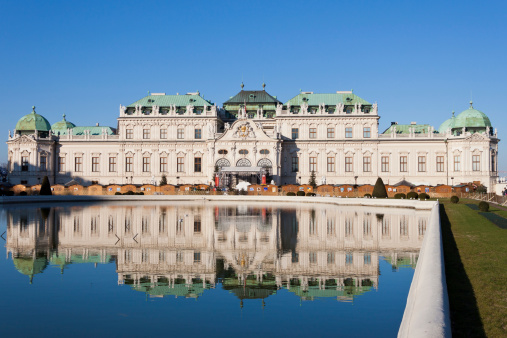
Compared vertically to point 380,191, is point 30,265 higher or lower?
lower

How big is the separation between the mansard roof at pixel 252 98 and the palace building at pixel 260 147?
385 cm

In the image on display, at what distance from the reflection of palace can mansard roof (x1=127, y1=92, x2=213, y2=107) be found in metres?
56.2

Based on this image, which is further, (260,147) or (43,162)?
(43,162)

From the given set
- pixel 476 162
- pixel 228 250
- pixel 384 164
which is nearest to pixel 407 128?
pixel 384 164

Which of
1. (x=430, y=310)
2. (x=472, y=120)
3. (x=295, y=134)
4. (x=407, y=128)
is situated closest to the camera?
(x=430, y=310)

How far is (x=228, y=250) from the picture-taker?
78.7 feet

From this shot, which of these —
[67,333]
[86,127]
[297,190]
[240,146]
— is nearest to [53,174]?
[86,127]

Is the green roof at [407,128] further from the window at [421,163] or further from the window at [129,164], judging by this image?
the window at [129,164]

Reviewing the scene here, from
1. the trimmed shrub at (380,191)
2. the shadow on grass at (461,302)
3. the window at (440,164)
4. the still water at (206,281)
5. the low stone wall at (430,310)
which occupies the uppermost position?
the window at (440,164)

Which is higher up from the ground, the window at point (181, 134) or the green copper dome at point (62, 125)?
the green copper dome at point (62, 125)

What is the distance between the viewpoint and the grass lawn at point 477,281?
9.31 metres

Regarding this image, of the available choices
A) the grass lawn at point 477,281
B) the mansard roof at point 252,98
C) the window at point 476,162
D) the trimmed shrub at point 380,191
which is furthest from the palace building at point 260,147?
the grass lawn at point 477,281

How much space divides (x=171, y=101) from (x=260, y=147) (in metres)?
19.8

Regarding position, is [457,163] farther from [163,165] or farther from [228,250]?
[228,250]
